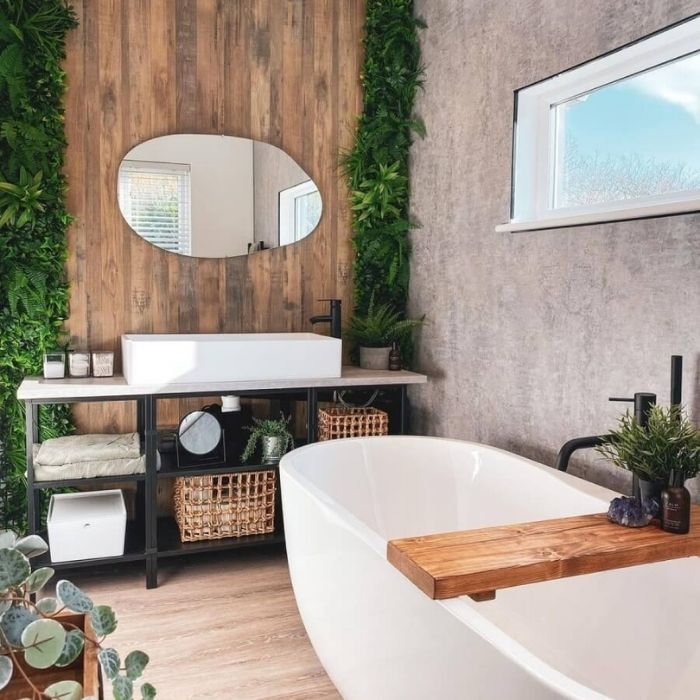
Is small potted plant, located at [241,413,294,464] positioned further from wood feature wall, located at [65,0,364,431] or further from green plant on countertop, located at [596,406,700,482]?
green plant on countertop, located at [596,406,700,482]

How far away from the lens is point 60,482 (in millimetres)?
2900

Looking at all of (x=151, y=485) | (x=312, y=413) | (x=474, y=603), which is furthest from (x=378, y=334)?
(x=474, y=603)

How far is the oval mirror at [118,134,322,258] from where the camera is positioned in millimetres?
3430

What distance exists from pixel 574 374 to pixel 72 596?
2.15 meters

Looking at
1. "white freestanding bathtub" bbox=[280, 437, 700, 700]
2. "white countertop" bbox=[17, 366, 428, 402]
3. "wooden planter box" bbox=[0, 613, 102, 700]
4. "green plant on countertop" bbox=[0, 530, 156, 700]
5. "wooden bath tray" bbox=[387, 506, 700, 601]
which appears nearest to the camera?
"green plant on countertop" bbox=[0, 530, 156, 700]

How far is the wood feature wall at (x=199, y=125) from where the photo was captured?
3342mm

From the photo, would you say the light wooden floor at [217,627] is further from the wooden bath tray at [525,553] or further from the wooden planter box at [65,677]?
the wooden planter box at [65,677]

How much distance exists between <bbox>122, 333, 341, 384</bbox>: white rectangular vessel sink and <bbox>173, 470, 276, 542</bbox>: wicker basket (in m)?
0.46

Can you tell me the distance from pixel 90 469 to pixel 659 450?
213cm

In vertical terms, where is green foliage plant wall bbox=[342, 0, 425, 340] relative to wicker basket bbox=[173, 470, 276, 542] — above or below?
above

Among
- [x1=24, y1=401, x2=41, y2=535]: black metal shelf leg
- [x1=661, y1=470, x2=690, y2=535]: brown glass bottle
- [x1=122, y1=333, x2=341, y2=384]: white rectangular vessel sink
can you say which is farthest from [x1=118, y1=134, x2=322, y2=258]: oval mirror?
[x1=661, y1=470, x2=690, y2=535]: brown glass bottle

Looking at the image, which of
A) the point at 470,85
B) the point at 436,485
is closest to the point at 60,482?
the point at 436,485

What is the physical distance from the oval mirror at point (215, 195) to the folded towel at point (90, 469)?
1.06 m

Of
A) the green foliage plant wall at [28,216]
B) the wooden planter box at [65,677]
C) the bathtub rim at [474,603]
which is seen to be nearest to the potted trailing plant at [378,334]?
the bathtub rim at [474,603]
